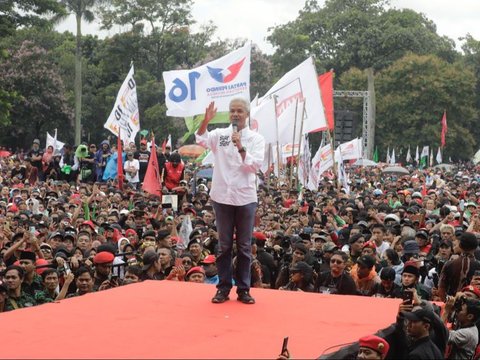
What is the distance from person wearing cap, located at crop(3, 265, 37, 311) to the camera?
8227 millimetres

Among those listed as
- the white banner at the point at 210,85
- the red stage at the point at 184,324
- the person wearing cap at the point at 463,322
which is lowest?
the person wearing cap at the point at 463,322

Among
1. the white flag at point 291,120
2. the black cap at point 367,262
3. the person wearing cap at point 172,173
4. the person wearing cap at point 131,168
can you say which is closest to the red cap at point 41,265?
the black cap at point 367,262

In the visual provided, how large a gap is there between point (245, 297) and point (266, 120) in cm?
1277

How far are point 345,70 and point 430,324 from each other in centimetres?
6745

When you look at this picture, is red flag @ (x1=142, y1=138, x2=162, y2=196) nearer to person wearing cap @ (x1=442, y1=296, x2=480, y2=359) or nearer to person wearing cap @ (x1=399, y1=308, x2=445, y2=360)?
person wearing cap @ (x1=442, y1=296, x2=480, y2=359)

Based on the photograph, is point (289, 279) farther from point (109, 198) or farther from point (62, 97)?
point (62, 97)

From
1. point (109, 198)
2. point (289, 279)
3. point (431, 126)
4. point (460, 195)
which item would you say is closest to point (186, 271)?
point (289, 279)

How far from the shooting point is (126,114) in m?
19.3

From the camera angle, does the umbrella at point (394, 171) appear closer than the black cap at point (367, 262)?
Answer: No

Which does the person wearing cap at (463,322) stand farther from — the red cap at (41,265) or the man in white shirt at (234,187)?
the red cap at (41,265)

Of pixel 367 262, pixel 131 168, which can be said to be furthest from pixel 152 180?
pixel 367 262

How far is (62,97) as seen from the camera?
54.4 metres

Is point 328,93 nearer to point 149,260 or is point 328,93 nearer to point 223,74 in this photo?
point 223,74

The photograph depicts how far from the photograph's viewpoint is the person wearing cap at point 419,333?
632 cm
